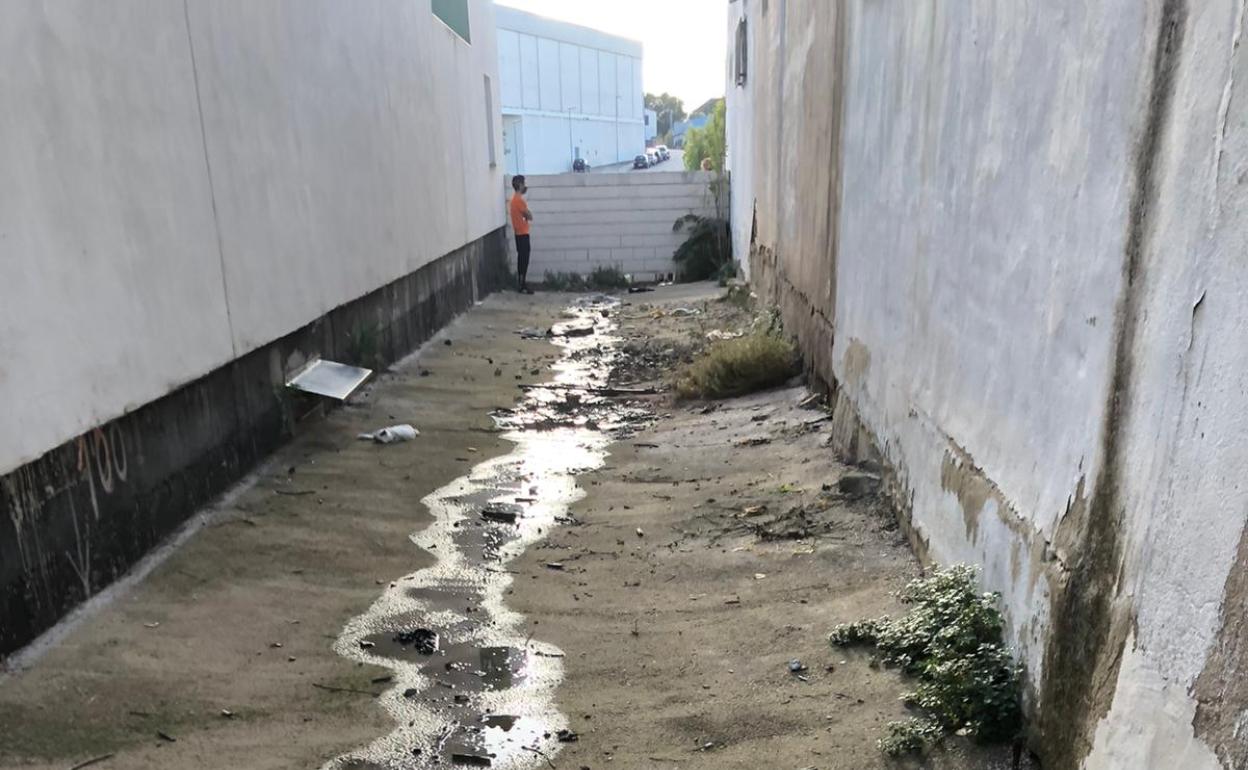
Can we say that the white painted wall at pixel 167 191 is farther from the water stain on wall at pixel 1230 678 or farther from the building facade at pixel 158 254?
the water stain on wall at pixel 1230 678

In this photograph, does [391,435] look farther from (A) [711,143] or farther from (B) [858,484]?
(A) [711,143]

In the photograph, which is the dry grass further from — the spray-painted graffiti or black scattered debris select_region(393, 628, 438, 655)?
the spray-painted graffiti

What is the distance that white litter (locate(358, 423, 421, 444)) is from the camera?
5.59m

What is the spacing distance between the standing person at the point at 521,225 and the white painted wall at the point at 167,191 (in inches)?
252

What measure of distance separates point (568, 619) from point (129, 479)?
199 cm

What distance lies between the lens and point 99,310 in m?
3.25

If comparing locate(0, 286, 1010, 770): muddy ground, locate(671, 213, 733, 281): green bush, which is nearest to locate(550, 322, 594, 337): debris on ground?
locate(671, 213, 733, 281): green bush

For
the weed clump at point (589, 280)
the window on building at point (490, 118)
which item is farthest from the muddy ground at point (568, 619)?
the window on building at point (490, 118)

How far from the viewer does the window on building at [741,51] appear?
11.4 m

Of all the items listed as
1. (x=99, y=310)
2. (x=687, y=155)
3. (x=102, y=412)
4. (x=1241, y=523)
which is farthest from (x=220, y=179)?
(x=687, y=155)

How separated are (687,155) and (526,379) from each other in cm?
1323

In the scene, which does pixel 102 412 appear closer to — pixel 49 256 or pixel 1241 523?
pixel 49 256

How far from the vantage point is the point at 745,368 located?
629 cm

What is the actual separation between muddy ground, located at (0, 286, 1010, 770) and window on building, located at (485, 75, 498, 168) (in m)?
9.60
